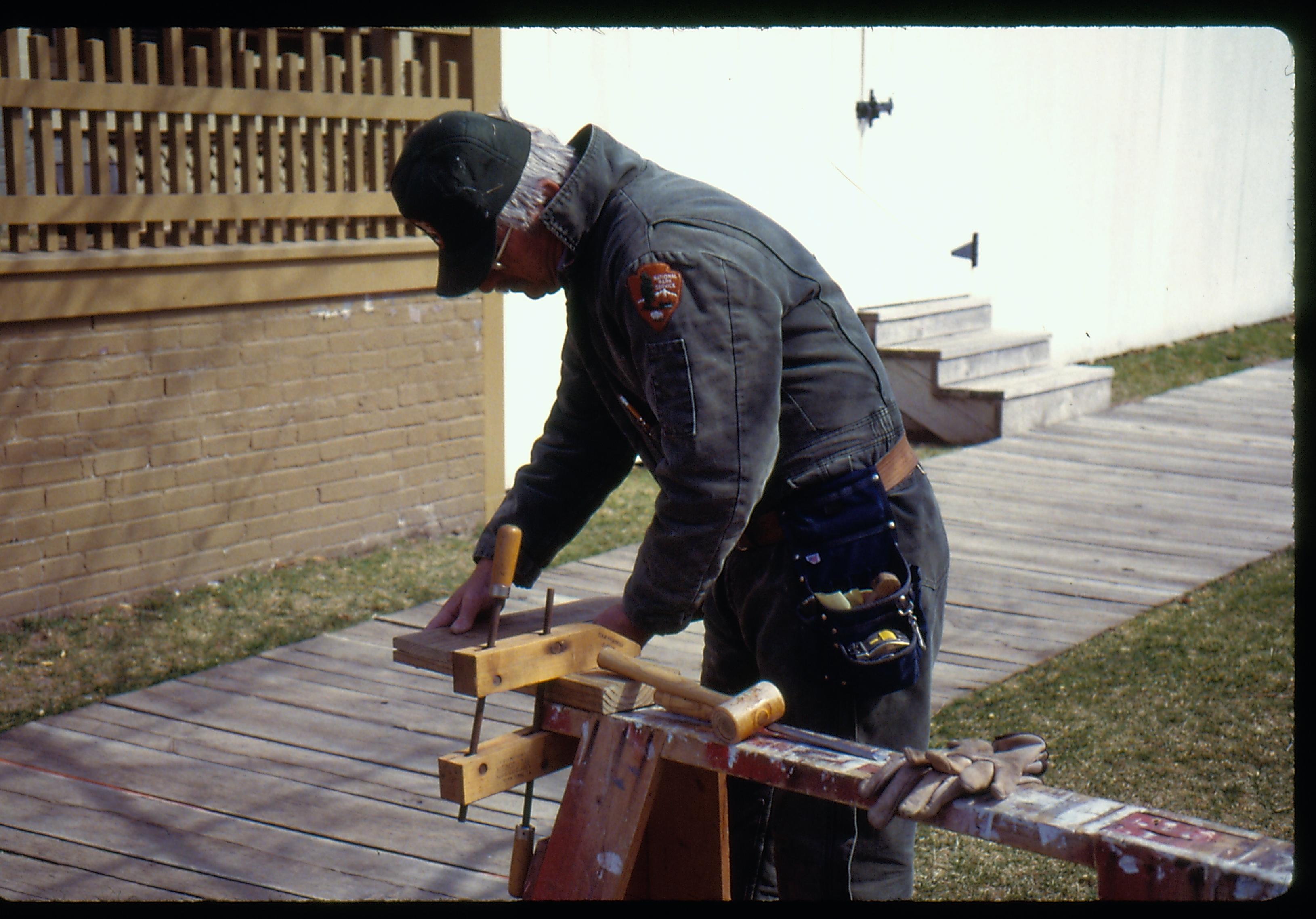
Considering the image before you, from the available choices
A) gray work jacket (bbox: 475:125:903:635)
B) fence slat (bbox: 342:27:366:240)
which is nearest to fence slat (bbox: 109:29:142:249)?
fence slat (bbox: 342:27:366:240)

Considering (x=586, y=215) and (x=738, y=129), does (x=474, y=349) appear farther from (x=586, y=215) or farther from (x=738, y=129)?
(x=586, y=215)

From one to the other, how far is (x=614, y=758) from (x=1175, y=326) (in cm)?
1278

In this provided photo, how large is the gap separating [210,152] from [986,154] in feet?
22.3

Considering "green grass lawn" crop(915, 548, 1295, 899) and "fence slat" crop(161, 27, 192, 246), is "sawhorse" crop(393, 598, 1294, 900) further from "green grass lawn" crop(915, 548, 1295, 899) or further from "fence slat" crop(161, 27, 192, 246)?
"fence slat" crop(161, 27, 192, 246)

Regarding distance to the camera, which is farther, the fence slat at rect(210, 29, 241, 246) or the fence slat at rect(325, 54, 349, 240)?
the fence slat at rect(325, 54, 349, 240)

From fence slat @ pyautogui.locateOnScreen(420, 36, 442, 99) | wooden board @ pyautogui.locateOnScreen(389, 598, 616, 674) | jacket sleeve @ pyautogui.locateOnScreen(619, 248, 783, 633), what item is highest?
fence slat @ pyautogui.locateOnScreen(420, 36, 442, 99)

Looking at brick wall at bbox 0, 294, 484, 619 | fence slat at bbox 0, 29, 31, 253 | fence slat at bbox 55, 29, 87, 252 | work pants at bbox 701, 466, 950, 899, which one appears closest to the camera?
work pants at bbox 701, 466, 950, 899

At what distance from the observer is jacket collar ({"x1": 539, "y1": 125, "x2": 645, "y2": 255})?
250cm

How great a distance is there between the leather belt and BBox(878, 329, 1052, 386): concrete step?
6.74 meters

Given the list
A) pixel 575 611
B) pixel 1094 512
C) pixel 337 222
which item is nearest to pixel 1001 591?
pixel 1094 512

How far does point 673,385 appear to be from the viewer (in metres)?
2.32

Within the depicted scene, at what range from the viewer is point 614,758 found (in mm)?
2238

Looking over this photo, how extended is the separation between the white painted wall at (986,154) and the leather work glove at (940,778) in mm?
5902

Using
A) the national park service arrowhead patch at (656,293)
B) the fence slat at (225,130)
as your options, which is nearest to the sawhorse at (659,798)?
the national park service arrowhead patch at (656,293)
